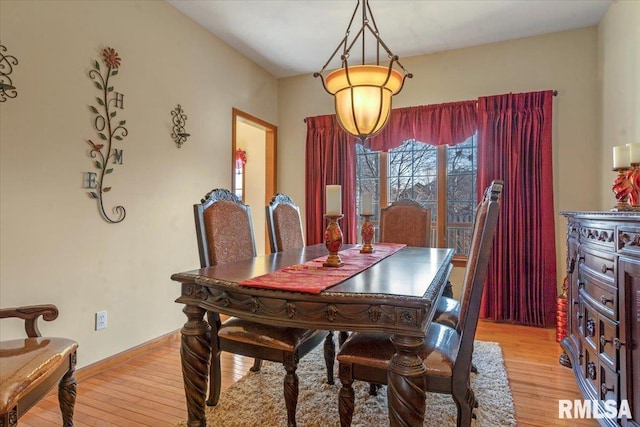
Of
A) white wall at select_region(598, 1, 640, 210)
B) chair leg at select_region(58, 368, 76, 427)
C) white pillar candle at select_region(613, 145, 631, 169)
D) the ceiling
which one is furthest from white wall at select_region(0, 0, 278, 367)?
white wall at select_region(598, 1, 640, 210)

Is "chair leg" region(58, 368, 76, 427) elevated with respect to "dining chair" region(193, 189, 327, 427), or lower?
lower

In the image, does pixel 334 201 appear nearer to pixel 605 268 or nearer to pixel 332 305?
pixel 332 305

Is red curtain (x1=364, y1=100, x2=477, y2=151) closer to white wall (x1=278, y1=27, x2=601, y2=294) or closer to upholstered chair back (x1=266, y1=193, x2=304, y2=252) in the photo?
white wall (x1=278, y1=27, x2=601, y2=294)

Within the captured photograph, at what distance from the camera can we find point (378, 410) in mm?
1910

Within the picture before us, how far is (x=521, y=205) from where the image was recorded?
3.43 m

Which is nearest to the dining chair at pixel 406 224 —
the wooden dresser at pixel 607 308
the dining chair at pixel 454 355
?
the wooden dresser at pixel 607 308

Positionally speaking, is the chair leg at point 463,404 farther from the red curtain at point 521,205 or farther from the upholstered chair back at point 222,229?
the red curtain at point 521,205

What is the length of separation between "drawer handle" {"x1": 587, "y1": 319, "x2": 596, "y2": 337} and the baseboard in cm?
287

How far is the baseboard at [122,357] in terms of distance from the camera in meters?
2.30

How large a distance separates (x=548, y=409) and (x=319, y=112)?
357 centimetres

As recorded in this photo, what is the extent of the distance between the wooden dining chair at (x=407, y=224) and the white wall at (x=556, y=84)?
100 centimetres

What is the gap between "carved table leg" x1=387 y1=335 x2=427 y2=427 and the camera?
1.18m

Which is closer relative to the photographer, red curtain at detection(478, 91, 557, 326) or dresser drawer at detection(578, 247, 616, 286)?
dresser drawer at detection(578, 247, 616, 286)

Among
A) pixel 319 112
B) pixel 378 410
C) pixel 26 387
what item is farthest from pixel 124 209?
pixel 319 112
